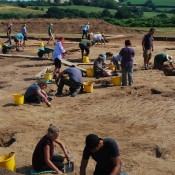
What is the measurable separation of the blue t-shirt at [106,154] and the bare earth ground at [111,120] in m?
1.60

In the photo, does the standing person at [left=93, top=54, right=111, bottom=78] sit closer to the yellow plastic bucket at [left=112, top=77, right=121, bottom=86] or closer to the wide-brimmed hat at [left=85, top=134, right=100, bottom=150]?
the yellow plastic bucket at [left=112, top=77, right=121, bottom=86]

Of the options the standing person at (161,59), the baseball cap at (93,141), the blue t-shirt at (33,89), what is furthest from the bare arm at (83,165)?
the standing person at (161,59)

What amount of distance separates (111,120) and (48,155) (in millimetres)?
3846

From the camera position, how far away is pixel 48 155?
7.09 metres

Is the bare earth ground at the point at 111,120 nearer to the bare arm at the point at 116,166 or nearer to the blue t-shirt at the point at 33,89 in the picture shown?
the blue t-shirt at the point at 33,89

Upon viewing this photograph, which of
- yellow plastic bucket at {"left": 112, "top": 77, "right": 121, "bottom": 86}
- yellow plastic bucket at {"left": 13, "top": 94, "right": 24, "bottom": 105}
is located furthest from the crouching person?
yellow plastic bucket at {"left": 112, "top": 77, "right": 121, "bottom": 86}

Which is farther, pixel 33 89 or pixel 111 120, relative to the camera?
pixel 33 89

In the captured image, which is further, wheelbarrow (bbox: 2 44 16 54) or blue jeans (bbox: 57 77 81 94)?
wheelbarrow (bbox: 2 44 16 54)

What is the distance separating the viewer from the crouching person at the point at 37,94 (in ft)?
37.8

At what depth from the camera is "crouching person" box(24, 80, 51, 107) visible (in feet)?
37.8

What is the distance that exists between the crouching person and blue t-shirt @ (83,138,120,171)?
17.8 ft

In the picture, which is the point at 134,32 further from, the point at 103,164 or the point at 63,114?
the point at 103,164

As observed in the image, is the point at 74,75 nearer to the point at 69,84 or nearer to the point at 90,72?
the point at 69,84

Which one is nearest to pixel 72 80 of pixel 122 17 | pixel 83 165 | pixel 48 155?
pixel 48 155
